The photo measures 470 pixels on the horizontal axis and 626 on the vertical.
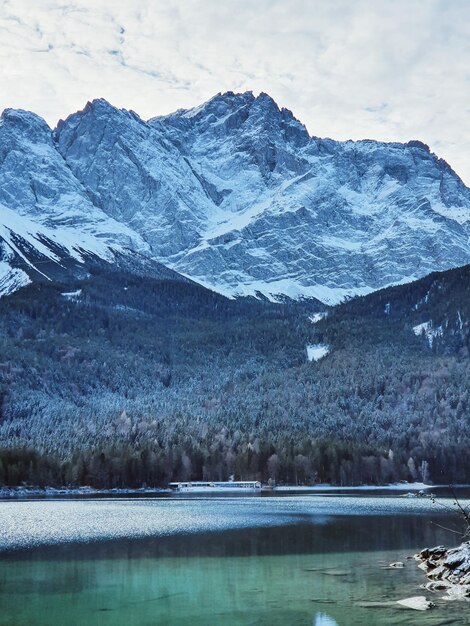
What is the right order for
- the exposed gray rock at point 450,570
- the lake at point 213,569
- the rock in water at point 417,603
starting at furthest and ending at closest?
the exposed gray rock at point 450,570, the rock in water at point 417,603, the lake at point 213,569

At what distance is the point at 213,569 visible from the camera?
64125 millimetres

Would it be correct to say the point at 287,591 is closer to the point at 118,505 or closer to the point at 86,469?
the point at 118,505

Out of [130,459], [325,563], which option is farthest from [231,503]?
[325,563]

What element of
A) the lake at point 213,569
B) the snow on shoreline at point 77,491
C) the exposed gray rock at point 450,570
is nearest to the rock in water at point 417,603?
the lake at point 213,569

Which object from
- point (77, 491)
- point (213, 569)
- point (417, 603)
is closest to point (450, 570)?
point (417, 603)

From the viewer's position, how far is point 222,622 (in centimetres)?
4609

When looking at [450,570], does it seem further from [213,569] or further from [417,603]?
[213,569]

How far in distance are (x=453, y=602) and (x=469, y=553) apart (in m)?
8.17

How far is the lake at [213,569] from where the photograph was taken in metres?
47.9

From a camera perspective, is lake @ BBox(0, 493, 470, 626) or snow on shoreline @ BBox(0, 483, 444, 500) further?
snow on shoreline @ BBox(0, 483, 444, 500)

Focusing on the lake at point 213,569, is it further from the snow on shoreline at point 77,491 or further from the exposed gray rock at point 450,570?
the snow on shoreline at point 77,491

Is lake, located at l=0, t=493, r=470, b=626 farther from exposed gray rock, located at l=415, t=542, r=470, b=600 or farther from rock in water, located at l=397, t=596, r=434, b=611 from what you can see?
exposed gray rock, located at l=415, t=542, r=470, b=600

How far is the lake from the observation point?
4794 centimetres

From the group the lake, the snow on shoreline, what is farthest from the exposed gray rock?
Result: the snow on shoreline
